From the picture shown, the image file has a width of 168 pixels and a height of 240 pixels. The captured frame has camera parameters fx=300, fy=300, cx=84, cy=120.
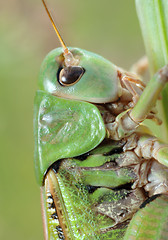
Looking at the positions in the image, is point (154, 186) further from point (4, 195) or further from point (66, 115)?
point (4, 195)

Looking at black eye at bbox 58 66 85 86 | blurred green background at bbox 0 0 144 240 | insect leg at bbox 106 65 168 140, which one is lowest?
blurred green background at bbox 0 0 144 240

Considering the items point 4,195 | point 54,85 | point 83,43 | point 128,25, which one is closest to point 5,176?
point 4,195

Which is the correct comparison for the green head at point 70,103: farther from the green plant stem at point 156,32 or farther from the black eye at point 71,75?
the green plant stem at point 156,32

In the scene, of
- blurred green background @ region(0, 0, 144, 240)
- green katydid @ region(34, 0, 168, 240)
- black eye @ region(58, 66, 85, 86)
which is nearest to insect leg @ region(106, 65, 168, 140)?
green katydid @ region(34, 0, 168, 240)

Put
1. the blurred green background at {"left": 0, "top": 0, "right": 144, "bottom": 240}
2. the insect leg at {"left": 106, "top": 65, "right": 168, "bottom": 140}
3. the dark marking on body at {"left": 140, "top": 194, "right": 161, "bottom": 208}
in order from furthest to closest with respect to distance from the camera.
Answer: the blurred green background at {"left": 0, "top": 0, "right": 144, "bottom": 240}
the dark marking on body at {"left": 140, "top": 194, "right": 161, "bottom": 208}
the insect leg at {"left": 106, "top": 65, "right": 168, "bottom": 140}

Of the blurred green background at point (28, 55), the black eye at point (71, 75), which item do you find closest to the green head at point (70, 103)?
the black eye at point (71, 75)

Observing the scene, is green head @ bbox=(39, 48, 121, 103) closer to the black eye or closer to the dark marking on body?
the black eye

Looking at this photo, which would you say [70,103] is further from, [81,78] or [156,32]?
[156,32]
